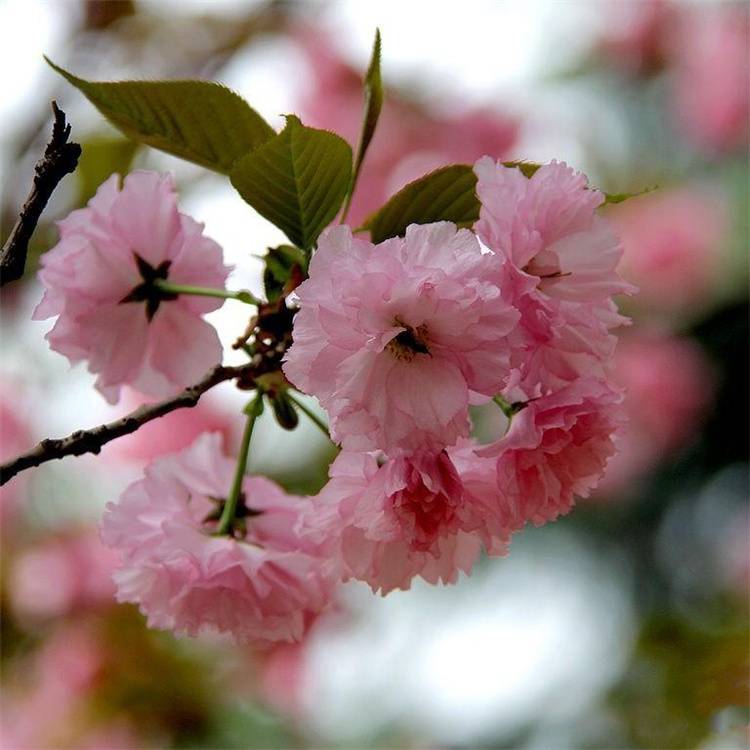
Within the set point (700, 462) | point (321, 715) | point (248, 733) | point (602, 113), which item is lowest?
point (248, 733)

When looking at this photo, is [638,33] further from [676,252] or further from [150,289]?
[150,289]

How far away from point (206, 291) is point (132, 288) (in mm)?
41

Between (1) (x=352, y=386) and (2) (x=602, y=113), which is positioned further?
(2) (x=602, y=113)

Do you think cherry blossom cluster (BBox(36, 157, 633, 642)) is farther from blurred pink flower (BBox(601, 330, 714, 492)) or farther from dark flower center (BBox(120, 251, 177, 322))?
blurred pink flower (BBox(601, 330, 714, 492))

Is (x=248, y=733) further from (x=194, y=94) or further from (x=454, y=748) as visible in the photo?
(x=194, y=94)

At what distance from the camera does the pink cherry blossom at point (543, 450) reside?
49 cm

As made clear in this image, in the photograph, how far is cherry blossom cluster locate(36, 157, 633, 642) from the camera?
0.44 meters

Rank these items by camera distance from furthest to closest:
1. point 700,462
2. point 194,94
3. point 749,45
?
point 749,45 → point 700,462 → point 194,94

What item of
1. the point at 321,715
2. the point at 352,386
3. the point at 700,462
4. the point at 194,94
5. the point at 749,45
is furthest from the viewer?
the point at 749,45

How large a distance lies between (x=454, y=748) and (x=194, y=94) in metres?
1.64

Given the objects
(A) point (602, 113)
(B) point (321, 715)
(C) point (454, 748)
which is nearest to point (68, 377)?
(B) point (321, 715)

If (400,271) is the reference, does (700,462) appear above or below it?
above

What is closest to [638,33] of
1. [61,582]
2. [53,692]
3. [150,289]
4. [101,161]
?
[101,161]

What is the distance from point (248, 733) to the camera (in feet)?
5.36
